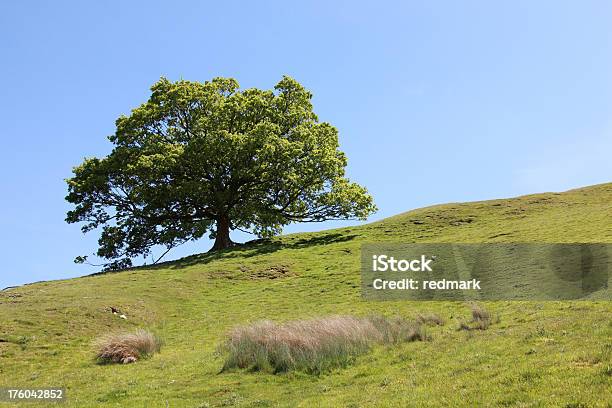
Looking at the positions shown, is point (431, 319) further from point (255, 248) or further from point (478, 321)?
point (255, 248)

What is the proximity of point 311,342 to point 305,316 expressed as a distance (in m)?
8.43

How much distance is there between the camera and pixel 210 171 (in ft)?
Answer: 187

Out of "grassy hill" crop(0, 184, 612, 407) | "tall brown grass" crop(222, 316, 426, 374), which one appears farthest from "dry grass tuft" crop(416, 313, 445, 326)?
"tall brown grass" crop(222, 316, 426, 374)

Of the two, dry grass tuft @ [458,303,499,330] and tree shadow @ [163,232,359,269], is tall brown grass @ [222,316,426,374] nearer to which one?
dry grass tuft @ [458,303,499,330]

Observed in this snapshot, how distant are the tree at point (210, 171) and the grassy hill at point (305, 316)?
538 centimetres

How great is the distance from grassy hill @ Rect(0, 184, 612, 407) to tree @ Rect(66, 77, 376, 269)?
17.7ft

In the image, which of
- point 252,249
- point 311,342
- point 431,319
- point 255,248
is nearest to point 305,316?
point 431,319

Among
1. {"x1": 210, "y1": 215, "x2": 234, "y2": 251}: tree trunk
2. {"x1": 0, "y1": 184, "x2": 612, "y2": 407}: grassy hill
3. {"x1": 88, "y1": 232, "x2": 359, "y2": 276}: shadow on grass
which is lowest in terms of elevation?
{"x1": 0, "y1": 184, "x2": 612, "y2": 407}: grassy hill

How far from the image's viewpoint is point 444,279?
35.3m

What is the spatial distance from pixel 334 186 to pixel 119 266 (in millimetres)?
25030

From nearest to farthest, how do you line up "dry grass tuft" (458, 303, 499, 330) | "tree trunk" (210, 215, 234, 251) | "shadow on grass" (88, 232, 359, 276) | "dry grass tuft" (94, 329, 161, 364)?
1. "dry grass tuft" (458, 303, 499, 330)
2. "dry grass tuft" (94, 329, 161, 364)
3. "shadow on grass" (88, 232, 359, 276)
4. "tree trunk" (210, 215, 234, 251)

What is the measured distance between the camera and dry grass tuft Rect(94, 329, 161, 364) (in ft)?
81.4

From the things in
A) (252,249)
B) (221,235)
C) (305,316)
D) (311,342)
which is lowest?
(311,342)

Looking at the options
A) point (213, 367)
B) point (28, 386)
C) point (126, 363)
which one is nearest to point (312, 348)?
point (213, 367)
